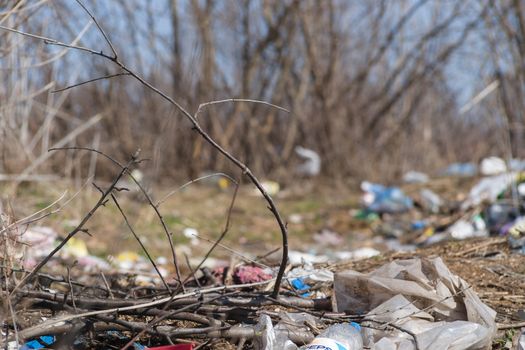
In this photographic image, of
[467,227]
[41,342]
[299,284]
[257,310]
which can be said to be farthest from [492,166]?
[41,342]

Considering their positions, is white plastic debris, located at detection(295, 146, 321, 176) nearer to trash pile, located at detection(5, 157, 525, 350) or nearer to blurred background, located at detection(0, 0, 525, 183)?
blurred background, located at detection(0, 0, 525, 183)

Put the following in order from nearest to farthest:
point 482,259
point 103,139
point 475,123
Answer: point 482,259, point 103,139, point 475,123

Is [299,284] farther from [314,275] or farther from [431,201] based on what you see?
[431,201]

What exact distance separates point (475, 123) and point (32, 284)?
14.3 metres

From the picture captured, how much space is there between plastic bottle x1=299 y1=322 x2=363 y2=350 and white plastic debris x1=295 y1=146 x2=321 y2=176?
7.59 metres

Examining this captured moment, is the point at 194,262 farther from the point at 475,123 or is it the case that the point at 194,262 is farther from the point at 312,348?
the point at 475,123

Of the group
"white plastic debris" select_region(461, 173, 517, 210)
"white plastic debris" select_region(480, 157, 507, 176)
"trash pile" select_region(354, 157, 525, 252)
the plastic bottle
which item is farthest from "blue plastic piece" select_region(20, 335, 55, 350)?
"white plastic debris" select_region(480, 157, 507, 176)

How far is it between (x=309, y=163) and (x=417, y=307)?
7.42 meters

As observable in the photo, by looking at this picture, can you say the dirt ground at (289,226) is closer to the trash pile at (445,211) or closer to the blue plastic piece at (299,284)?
the trash pile at (445,211)

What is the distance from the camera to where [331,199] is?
8.60m

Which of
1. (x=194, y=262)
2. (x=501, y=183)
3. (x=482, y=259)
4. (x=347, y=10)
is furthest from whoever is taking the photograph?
(x=347, y=10)

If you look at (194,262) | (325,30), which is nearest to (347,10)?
(325,30)

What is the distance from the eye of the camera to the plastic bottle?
1932 millimetres

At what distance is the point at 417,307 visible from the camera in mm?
2279
